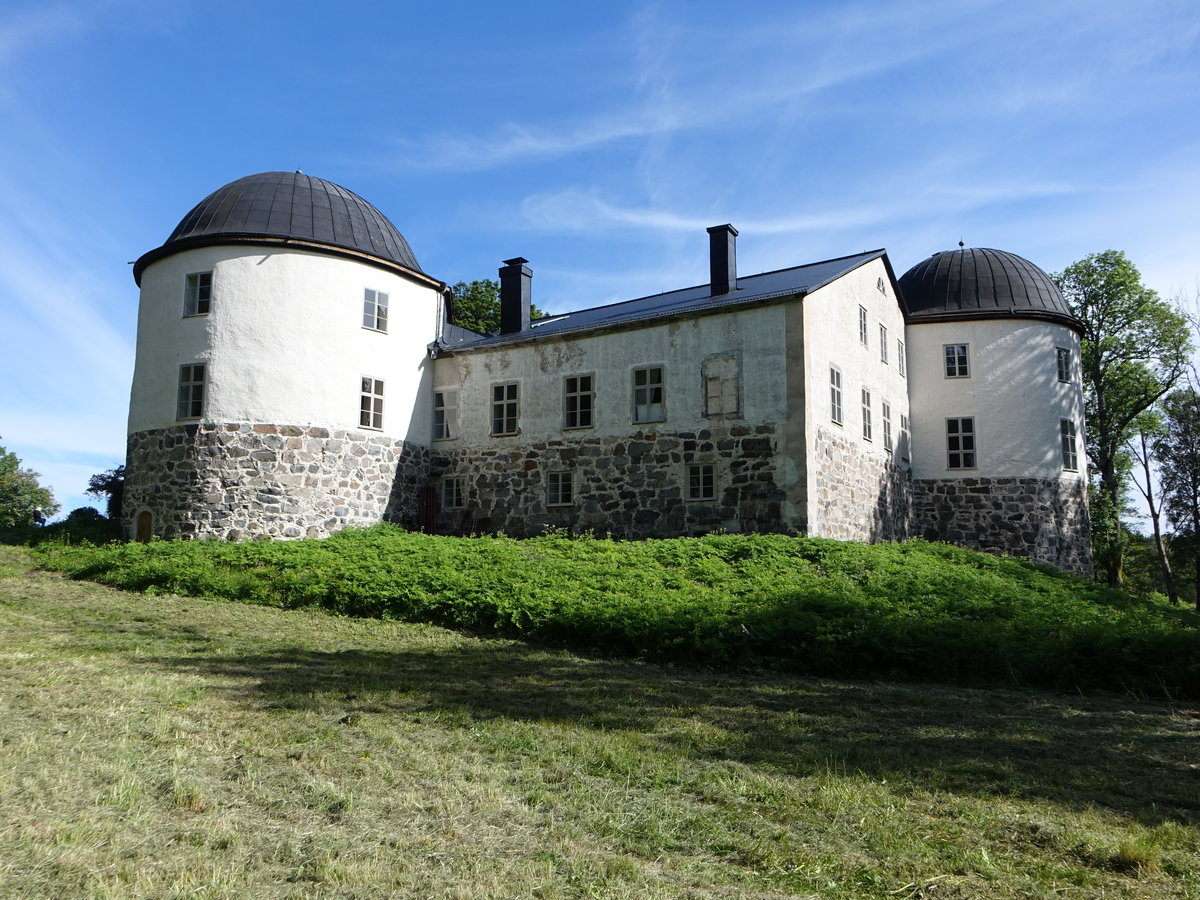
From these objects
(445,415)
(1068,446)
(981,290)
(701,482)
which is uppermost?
(981,290)

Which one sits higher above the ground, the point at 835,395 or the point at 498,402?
the point at 498,402

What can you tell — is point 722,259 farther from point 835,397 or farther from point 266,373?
point 266,373

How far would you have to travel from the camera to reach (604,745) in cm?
655

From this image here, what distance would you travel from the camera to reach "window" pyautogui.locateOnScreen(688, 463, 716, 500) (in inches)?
786

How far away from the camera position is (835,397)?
21.1 m

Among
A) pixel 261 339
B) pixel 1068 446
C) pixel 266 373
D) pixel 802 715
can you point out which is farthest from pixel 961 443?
pixel 802 715

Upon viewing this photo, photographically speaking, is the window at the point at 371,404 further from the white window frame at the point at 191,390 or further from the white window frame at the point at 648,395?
the white window frame at the point at 648,395

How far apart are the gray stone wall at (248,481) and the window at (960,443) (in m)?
16.8

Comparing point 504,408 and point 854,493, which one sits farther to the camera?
point 504,408

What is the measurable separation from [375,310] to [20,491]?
1851 inches

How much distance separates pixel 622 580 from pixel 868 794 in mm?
9036

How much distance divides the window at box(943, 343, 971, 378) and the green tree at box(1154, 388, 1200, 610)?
1135cm

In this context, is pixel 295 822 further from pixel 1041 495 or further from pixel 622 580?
pixel 1041 495

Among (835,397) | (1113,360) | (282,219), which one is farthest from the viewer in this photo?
(1113,360)
